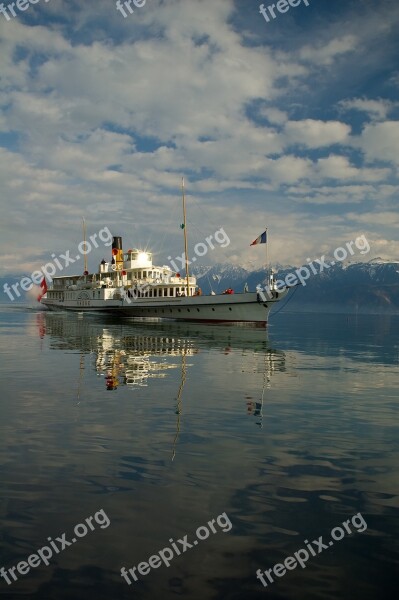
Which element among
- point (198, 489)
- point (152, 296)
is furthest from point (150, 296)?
point (198, 489)

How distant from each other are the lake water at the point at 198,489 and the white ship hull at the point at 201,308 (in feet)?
138

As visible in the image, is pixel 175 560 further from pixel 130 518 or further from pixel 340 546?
pixel 340 546

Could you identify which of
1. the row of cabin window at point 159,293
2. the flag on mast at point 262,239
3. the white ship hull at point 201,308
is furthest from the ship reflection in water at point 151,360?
the row of cabin window at point 159,293

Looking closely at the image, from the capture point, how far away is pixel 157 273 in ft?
242

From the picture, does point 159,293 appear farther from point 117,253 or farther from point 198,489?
point 198,489

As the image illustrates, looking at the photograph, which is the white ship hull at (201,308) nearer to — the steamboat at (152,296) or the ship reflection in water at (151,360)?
the steamboat at (152,296)

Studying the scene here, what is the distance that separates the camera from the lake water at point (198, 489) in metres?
5.86

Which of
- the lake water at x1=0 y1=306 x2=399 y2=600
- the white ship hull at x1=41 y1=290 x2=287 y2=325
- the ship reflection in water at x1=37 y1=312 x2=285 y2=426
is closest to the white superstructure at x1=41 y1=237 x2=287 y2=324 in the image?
the white ship hull at x1=41 y1=290 x2=287 y2=325

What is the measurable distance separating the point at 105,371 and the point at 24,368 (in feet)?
15.4

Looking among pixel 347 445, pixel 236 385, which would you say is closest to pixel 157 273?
pixel 236 385

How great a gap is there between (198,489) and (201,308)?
55709 mm

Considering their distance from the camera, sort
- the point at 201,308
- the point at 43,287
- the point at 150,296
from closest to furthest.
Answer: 1. the point at 201,308
2. the point at 150,296
3. the point at 43,287

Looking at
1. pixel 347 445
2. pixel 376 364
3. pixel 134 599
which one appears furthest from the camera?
pixel 376 364

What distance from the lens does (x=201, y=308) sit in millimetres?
63969
